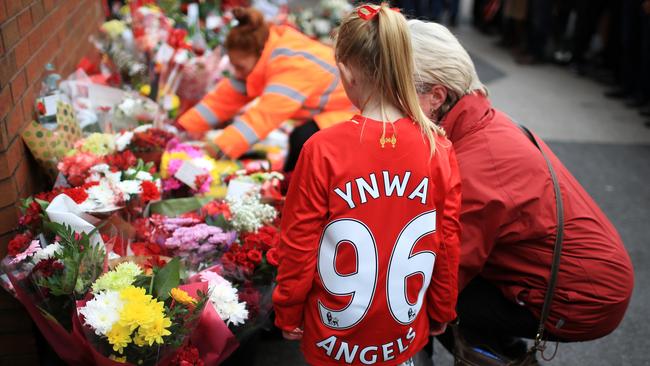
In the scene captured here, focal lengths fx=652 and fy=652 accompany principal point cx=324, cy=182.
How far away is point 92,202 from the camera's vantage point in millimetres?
2396

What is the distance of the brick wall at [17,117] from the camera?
7.47 ft

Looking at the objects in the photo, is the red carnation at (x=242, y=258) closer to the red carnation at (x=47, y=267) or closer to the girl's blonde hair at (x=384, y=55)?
the red carnation at (x=47, y=267)

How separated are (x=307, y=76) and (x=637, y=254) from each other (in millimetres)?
2351

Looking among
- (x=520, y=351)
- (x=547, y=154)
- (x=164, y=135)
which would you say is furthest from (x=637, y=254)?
(x=164, y=135)

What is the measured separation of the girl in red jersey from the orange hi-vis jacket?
1423 millimetres

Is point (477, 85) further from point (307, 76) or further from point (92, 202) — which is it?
point (92, 202)

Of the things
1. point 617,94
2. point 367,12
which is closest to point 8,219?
point 367,12

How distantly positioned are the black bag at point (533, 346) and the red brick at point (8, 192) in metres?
1.71

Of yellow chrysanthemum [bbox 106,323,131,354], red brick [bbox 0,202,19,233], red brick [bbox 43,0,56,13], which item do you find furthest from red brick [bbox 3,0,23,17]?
yellow chrysanthemum [bbox 106,323,131,354]

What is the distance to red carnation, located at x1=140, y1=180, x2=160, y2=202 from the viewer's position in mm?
2539

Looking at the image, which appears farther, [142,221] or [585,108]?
[585,108]

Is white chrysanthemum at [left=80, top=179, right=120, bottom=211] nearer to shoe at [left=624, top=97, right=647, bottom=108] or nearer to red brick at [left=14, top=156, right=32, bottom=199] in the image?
red brick at [left=14, top=156, right=32, bottom=199]

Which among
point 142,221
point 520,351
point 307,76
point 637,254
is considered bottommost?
point 637,254

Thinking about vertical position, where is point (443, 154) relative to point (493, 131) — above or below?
above
